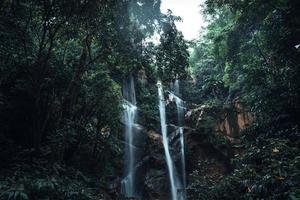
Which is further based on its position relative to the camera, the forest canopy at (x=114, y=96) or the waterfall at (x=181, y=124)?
the waterfall at (x=181, y=124)

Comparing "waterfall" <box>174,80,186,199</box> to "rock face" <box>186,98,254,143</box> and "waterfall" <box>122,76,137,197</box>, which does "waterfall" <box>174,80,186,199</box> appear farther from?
"waterfall" <box>122,76,137,197</box>

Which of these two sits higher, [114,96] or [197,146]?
[114,96]

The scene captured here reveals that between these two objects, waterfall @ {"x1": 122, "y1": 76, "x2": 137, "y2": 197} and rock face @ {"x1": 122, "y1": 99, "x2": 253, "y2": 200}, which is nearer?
waterfall @ {"x1": 122, "y1": 76, "x2": 137, "y2": 197}

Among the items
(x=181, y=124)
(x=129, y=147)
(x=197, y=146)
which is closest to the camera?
(x=129, y=147)

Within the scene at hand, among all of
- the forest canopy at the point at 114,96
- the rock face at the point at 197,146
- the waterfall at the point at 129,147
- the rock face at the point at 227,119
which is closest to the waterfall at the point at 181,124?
the forest canopy at the point at 114,96

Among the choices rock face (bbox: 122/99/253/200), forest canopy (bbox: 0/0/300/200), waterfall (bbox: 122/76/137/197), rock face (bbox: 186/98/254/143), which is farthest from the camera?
rock face (bbox: 186/98/254/143)

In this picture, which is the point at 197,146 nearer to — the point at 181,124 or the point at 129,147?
the point at 181,124

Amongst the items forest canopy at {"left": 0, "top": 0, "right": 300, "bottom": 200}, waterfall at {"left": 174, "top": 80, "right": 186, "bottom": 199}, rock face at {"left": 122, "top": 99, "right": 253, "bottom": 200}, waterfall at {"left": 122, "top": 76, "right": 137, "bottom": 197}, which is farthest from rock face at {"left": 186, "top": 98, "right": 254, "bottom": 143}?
waterfall at {"left": 122, "top": 76, "right": 137, "bottom": 197}

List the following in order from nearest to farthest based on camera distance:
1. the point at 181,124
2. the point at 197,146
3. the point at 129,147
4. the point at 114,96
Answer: the point at 114,96
the point at 129,147
the point at 197,146
the point at 181,124

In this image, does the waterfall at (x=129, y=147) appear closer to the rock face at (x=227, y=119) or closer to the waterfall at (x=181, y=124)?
the waterfall at (x=181, y=124)

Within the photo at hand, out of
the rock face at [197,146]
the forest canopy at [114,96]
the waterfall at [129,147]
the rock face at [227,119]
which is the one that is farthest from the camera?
the rock face at [227,119]

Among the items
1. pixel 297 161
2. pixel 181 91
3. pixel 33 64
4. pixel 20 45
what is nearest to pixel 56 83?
pixel 33 64


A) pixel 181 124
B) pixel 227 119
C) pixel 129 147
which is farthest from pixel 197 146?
pixel 129 147

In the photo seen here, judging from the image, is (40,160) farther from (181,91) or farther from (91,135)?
(181,91)
